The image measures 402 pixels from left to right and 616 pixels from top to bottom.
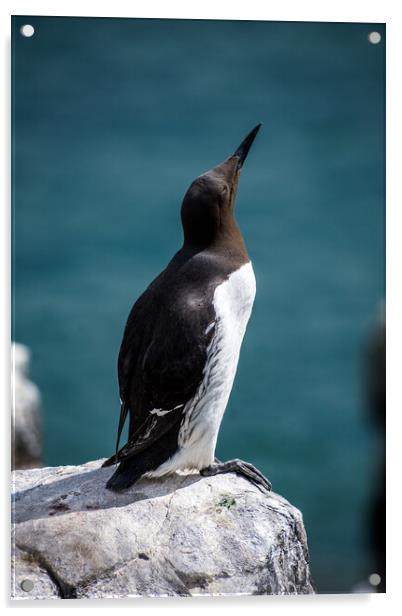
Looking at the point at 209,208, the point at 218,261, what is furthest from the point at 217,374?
the point at 209,208

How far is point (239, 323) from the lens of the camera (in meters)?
3.56

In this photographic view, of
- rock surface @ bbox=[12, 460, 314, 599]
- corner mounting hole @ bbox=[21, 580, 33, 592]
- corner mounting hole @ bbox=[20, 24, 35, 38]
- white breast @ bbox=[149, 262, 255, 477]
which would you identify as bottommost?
corner mounting hole @ bbox=[21, 580, 33, 592]

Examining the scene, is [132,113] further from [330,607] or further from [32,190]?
[330,607]

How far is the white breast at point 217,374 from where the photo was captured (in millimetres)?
3457

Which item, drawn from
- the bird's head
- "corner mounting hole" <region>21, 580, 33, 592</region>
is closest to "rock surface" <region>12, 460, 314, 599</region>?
"corner mounting hole" <region>21, 580, 33, 592</region>

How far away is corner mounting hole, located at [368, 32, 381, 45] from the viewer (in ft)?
12.8

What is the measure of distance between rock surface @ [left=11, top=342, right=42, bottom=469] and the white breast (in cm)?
68

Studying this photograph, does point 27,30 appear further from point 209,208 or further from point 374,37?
point 374,37

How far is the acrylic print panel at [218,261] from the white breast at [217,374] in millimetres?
11

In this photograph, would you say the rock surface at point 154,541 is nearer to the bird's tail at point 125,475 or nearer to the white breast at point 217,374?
the bird's tail at point 125,475

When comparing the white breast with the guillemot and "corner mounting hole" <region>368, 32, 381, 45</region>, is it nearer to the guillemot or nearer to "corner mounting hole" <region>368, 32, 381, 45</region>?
the guillemot

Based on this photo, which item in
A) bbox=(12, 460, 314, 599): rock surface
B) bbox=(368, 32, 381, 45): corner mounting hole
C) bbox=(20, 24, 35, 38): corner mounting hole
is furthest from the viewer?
bbox=(368, 32, 381, 45): corner mounting hole

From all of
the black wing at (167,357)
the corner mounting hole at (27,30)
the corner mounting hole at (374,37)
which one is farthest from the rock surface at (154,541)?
the corner mounting hole at (374,37)
